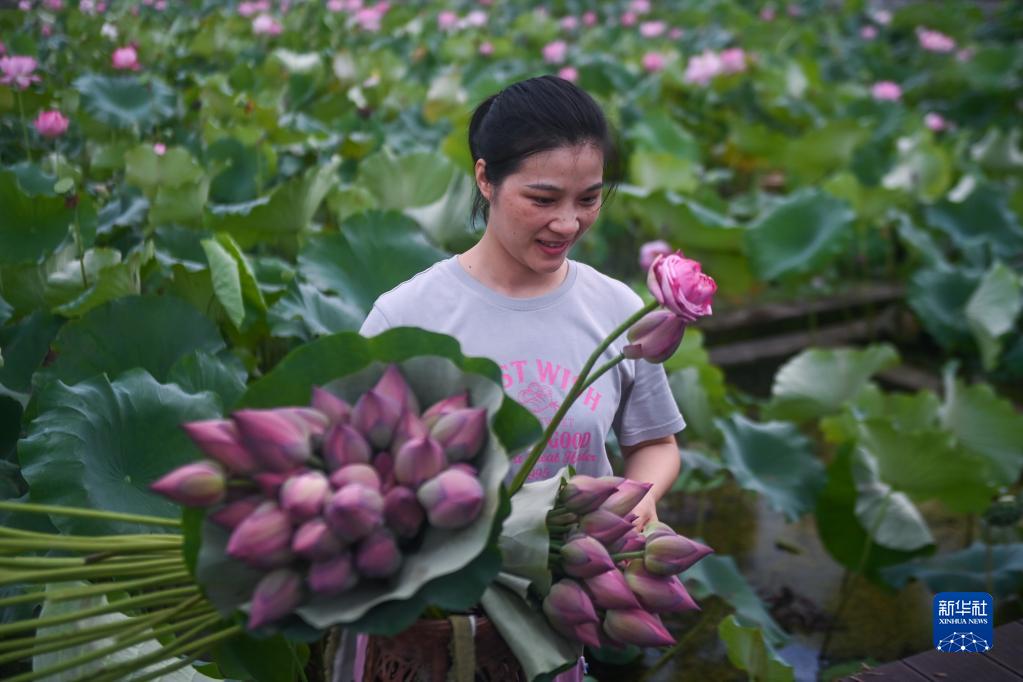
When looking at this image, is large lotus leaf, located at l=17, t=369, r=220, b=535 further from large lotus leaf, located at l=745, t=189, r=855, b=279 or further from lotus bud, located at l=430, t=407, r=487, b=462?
large lotus leaf, located at l=745, t=189, r=855, b=279

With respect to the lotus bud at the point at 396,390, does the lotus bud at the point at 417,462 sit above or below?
below

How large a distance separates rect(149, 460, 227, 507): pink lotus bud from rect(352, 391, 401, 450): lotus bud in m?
0.10

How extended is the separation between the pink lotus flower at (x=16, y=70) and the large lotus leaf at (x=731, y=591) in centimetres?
165

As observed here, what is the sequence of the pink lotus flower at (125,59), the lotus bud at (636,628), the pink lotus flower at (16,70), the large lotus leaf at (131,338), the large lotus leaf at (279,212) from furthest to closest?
1. the pink lotus flower at (125,59)
2. the pink lotus flower at (16,70)
3. the large lotus leaf at (279,212)
4. the large lotus leaf at (131,338)
5. the lotus bud at (636,628)

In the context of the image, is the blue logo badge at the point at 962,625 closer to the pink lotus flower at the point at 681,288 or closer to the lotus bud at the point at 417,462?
the pink lotus flower at the point at 681,288

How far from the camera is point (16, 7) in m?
2.88

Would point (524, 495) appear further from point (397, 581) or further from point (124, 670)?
point (124, 670)

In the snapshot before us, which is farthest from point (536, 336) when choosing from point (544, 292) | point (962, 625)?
point (962, 625)

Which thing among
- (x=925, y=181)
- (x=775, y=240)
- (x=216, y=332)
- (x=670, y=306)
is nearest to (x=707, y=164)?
(x=925, y=181)

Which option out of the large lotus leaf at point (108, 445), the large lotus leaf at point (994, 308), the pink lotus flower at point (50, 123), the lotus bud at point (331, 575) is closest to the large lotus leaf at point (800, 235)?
the large lotus leaf at point (994, 308)

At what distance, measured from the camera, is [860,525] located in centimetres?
204

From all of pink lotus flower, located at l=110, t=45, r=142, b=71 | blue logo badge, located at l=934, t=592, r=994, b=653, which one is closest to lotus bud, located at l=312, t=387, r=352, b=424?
blue logo badge, located at l=934, t=592, r=994, b=653

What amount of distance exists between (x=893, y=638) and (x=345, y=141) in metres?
1.74

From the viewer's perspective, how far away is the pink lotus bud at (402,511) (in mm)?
713
